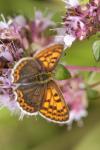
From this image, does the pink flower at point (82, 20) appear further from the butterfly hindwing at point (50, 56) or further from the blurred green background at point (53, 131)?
the blurred green background at point (53, 131)

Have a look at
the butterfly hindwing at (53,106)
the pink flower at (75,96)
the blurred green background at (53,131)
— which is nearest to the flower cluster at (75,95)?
the pink flower at (75,96)

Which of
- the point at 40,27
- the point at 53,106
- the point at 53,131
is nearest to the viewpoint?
the point at 53,106

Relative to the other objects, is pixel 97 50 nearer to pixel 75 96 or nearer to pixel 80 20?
pixel 80 20

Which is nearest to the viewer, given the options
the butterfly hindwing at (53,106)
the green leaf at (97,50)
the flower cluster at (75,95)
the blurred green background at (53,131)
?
the butterfly hindwing at (53,106)

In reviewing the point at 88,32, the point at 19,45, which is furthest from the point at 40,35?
the point at 88,32

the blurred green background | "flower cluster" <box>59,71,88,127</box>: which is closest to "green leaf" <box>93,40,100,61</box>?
"flower cluster" <box>59,71,88,127</box>

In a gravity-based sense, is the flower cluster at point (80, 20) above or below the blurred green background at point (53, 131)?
above

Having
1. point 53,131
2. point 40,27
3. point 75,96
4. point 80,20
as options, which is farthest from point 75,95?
point 80,20

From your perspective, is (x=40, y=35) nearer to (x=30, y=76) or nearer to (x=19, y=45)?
(x=19, y=45)
